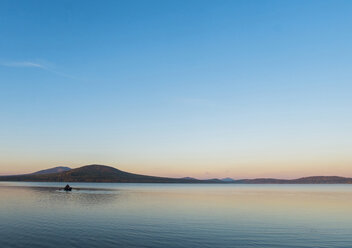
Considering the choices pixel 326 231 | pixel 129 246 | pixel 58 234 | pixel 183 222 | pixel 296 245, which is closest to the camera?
pixel 129 246

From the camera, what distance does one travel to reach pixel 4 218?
154 ft

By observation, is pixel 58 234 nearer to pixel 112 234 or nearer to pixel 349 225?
pixel 112 234

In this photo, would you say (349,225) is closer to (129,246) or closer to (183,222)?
(183,222)

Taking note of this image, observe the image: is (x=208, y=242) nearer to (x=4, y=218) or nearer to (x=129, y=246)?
→ (x=129, y=246)

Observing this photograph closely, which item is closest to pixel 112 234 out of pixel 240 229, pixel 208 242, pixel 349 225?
pixel 208 242

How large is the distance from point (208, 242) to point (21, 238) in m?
20.1

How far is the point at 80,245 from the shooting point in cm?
3055

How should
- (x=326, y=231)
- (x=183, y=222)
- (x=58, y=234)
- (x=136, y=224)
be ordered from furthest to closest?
(x=183, y=222) → (x=136, y=224) → (x=326, y=231) → (x=58, y=234)

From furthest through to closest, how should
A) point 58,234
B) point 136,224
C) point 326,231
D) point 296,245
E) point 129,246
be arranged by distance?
point 136,224 → point 326,231 → point 58,234 → point 296,245 → point 129,246

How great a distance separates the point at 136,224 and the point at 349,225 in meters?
31.6

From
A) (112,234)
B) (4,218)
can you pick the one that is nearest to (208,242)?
(112,234)

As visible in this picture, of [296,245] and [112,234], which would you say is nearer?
[296,245]

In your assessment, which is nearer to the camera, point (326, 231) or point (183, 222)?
point (326, 231)

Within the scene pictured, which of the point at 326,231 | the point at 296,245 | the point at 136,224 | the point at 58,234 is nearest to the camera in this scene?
the point at 296,245
